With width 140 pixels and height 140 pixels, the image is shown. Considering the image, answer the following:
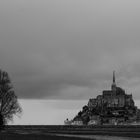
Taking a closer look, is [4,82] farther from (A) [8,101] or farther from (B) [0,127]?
(B) [0,127]

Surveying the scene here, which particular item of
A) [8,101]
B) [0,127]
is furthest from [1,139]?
[8,101]

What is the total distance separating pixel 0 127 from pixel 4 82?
12583 mm

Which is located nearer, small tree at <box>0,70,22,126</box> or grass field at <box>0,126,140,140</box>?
grass field at <box>0,126,140,140</box>

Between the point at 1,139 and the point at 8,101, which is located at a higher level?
the point at 8,101

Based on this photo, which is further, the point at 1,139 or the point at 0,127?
the point at 0,127

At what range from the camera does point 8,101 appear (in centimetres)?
9750

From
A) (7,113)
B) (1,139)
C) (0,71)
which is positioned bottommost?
(1,139)

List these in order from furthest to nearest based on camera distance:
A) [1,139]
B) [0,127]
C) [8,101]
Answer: [8,101] → [0,127] → [1,139]

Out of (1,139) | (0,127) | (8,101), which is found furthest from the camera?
(8,101)

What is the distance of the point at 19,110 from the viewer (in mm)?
98438

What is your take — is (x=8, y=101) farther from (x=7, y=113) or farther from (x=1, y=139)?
(x=1, y=139)

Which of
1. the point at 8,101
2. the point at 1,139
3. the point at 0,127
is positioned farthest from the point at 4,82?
the point at 1,139

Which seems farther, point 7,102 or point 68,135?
point 7,102

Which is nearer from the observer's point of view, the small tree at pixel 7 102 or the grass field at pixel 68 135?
the grass field at pixel 68 135
